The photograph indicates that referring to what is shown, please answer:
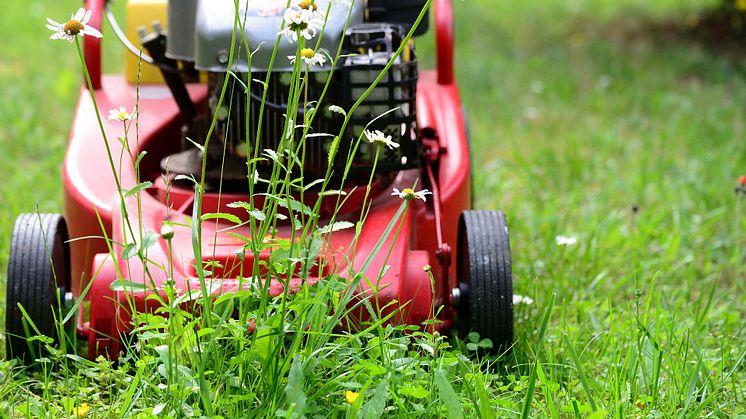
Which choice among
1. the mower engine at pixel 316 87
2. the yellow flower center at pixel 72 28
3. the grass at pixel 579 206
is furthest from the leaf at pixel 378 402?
the yellow flower center at pixel 72 28

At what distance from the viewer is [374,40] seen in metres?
2.13

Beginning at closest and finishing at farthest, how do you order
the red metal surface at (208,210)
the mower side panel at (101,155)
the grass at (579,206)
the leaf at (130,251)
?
the leaf at (130,251), the grass at (579,206), the red metal surface at (208,210), the mower side panel at (101,155)

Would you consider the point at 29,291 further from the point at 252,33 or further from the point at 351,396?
the point at 351,396

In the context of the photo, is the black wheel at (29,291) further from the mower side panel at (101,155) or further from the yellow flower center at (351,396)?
the yellow flower center at (351,396)

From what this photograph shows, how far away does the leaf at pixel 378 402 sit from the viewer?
162 centimetres

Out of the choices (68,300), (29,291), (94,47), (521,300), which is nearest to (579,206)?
(521,300)

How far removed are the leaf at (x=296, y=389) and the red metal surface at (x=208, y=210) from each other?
0.58ft

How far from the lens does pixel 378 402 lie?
1625 mm

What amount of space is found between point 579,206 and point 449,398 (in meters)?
1.94

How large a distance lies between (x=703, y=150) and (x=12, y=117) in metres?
2.64

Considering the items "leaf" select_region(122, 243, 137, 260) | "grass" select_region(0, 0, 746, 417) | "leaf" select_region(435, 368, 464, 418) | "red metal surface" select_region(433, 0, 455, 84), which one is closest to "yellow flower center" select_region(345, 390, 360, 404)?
"grass" select_region(0, 0, 746, 417)

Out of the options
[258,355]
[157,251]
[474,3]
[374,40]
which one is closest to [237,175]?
[157,251]

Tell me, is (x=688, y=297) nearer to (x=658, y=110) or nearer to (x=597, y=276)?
(x=597, y=276)

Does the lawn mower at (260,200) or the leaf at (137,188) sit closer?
the leaf at (137,188)
